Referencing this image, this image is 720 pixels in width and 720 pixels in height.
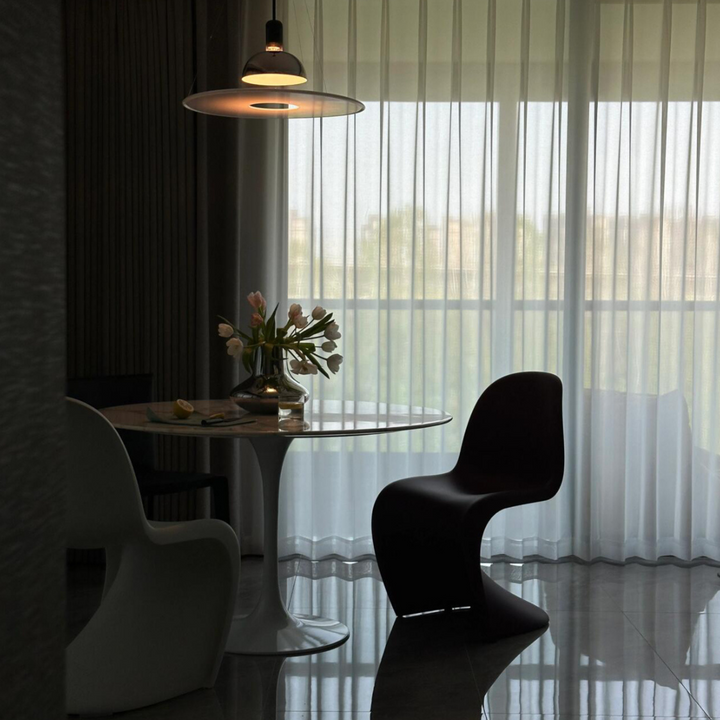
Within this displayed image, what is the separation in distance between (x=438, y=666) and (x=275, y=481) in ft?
2.79

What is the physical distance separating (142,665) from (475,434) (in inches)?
67.5

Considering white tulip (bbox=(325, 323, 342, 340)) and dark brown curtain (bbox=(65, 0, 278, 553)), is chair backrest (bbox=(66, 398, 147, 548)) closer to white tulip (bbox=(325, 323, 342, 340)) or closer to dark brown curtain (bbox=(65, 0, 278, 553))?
white tulip (bbox=(325, 323, 342, 340))

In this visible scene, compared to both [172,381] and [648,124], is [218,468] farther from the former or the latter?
[648,124]

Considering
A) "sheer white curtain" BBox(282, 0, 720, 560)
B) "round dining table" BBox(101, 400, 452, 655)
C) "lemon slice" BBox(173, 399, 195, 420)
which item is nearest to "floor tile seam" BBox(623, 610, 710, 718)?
"sheer white curtain" BBox(282, 0, 720, 560)

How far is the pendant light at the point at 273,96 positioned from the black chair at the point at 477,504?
4.59 feet

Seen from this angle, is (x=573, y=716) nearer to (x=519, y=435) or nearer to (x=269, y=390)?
(x=519, y=435)

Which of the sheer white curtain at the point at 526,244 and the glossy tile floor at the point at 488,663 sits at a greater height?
the sheer white curtain at the point at 526,244

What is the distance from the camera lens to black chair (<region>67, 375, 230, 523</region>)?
3789 mm

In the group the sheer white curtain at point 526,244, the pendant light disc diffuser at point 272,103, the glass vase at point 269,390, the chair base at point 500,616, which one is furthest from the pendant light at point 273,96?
the chair base at point 500,616

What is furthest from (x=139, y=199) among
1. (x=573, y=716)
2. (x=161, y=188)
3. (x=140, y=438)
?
(x=573, y=716)

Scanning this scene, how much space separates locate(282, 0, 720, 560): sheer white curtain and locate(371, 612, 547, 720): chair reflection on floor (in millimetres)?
1122

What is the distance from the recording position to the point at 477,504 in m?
3.17

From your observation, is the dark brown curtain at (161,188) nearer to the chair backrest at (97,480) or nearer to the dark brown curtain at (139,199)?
the dark brown curtain at (139,199)

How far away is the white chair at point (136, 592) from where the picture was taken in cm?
236
